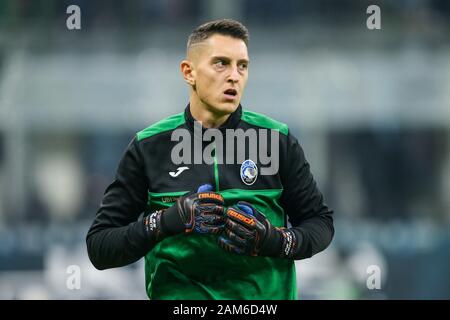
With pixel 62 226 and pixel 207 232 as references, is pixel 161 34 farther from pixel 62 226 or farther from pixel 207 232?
pixel 207 232

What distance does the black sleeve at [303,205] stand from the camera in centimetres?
444

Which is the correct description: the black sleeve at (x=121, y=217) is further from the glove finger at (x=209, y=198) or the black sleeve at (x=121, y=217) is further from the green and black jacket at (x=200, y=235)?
the glove finger at (x=209, y=198)

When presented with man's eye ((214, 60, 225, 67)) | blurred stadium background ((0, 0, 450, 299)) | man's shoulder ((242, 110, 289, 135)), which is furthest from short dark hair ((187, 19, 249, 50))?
blurred stadium background ((0, 0, 450, 299))

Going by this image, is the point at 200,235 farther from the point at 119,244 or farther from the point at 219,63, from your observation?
the point at 219,63

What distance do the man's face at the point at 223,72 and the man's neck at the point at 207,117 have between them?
0.12ft

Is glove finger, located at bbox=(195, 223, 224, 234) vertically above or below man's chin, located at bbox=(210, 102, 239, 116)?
below

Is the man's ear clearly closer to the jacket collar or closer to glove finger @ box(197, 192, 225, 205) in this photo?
the jacket collar

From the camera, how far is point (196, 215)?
13.6ft

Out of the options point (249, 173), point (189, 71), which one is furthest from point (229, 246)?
point (189, 71)

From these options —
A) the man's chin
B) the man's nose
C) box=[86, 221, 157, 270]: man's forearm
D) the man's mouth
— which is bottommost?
box=[86, 221, 157, 270]: man's forearm

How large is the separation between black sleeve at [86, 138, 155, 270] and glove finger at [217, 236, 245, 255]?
0.33 meters

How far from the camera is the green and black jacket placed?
4406 mm

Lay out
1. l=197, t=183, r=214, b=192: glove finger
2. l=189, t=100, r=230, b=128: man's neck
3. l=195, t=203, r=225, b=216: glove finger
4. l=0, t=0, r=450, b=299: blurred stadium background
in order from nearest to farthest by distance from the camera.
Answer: l=195, t=203, r=225, b=216: glove finger → l=197, t=183, r=214, b=192: glove finger → l=189, t=100, r=230, b=128: man's neck → l=0, t=0, r=450, b=299: blurred stadium background

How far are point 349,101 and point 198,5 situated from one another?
8.68 ft
